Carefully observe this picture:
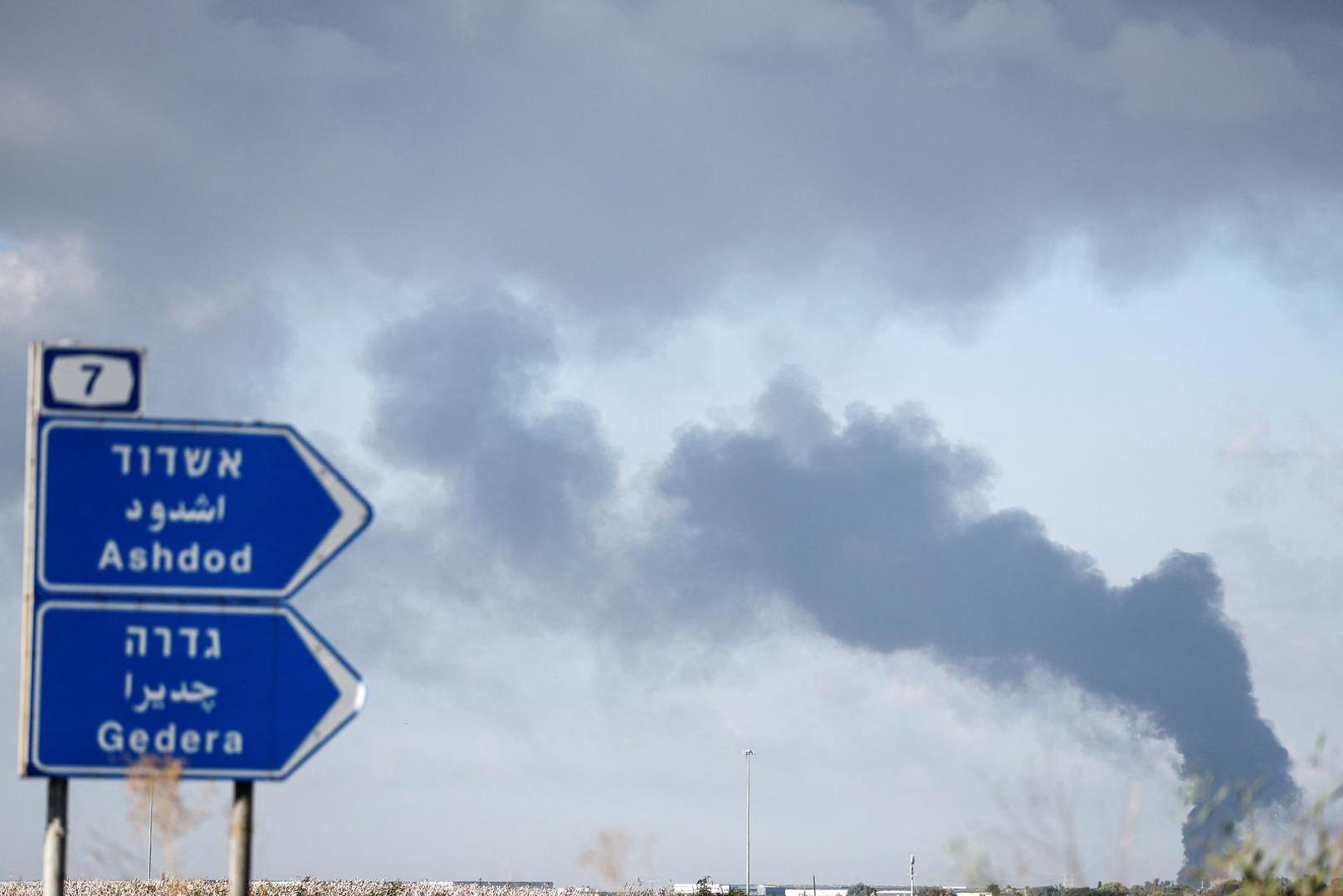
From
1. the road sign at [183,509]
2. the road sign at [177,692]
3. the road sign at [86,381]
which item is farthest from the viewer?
the road sign at [86,381]

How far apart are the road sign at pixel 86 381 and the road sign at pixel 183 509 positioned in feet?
0.28

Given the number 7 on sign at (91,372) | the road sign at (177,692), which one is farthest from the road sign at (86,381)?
the road sign at (177,692)

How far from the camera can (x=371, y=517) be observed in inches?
319

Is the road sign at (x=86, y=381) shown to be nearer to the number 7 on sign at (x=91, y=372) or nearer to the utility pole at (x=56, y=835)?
the number 7 on sign at (x=91, y=372)

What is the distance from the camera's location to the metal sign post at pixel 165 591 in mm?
7926

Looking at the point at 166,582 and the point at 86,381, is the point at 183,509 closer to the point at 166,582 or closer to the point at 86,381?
the point at 166,582

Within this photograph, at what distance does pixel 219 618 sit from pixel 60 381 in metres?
1.55

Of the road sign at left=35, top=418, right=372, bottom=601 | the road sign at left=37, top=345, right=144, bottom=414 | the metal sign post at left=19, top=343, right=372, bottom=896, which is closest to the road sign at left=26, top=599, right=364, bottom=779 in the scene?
the metal sign post at left=19, top=343, right=372, bottom=896

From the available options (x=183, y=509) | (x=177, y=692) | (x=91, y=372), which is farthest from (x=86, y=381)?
(x=177, y=692)

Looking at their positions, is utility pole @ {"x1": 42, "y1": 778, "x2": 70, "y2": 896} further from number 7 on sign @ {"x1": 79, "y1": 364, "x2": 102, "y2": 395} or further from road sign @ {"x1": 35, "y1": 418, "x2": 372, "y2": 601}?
number 7 on sign @ {"x1": 79, "y1": 364, "x2": 102, "y2": 395}

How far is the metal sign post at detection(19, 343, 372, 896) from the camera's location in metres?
7.93

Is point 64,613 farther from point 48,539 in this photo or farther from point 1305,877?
point 1305,877

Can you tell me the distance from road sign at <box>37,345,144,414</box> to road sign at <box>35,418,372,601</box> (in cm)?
8

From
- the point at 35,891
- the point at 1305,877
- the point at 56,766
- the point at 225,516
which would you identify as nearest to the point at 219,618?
the point at 225,516
